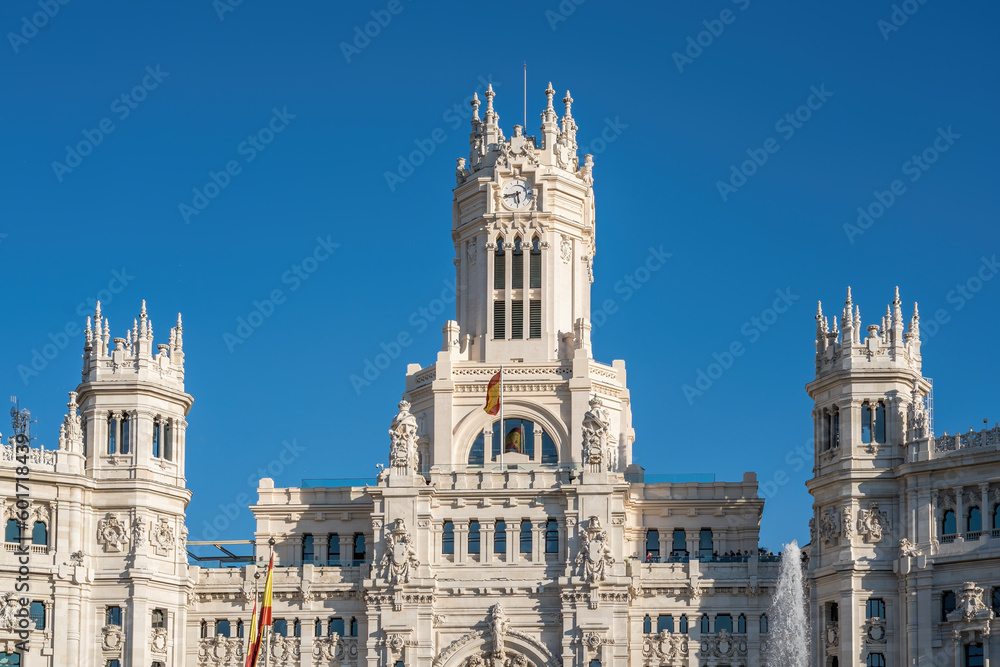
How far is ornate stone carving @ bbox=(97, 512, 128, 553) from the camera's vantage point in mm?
126625

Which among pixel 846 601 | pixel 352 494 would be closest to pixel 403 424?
pixel 352 494

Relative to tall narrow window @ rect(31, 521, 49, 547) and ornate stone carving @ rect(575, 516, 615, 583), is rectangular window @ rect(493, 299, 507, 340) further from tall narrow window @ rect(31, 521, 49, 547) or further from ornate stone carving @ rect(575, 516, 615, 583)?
tall narrow window @ rect(31, 521, 49, 547)

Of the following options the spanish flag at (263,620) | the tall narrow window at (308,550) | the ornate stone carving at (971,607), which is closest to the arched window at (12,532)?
the spanish flag at (263,620)

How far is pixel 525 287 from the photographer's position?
141 m

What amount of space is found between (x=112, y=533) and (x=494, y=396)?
24072mm

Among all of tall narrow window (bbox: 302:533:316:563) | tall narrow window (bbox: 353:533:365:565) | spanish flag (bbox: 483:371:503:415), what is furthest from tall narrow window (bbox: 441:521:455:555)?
tall narrow window (bbox: 302:533:316:563)

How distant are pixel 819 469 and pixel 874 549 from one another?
579 centimetres

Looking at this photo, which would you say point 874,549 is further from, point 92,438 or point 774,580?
point 92,438

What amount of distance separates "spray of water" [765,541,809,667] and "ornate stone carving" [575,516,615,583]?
982cm

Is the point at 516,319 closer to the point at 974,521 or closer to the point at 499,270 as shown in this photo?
the point at 499,270

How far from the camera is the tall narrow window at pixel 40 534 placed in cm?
12488

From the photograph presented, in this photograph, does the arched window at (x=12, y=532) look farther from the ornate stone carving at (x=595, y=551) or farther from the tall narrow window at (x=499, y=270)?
the tall narrow window at (x=499, y=270)

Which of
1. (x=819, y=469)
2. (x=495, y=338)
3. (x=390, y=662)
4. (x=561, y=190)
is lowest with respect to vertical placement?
(x=390, y=662)

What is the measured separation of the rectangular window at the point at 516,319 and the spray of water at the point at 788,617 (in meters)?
22.7
